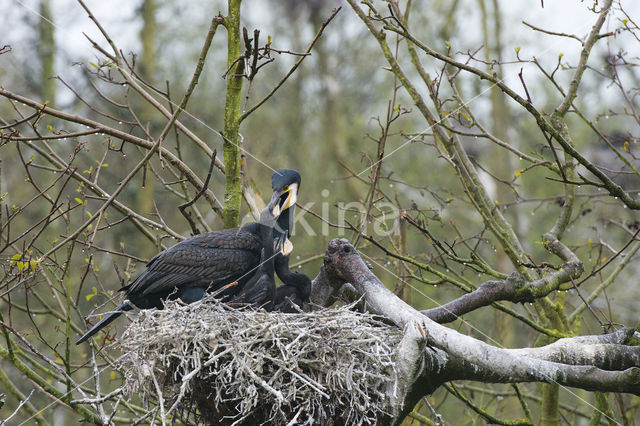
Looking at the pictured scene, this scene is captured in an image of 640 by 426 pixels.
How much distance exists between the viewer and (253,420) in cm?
330

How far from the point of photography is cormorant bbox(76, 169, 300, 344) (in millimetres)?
4309

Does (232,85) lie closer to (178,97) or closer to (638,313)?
(178,97)

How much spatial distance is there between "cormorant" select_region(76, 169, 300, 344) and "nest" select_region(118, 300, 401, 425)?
88 cm

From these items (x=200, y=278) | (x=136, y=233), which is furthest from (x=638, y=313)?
(x=200, y=278)

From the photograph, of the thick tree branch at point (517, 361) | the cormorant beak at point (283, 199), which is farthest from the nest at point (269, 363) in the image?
the cormorant beak at point (283, 199)

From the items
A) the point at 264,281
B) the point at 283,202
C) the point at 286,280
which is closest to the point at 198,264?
the point at 264,281

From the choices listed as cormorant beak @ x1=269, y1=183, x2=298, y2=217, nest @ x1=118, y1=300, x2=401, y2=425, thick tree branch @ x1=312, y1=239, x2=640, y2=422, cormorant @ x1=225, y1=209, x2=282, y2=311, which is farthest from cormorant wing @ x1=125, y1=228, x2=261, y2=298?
thick tree branch @ x1=312, y1=239, x2=640, y2=422

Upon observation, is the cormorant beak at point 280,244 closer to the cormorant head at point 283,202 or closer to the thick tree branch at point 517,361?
the cormorant head at point 283,202

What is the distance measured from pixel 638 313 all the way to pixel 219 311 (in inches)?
400

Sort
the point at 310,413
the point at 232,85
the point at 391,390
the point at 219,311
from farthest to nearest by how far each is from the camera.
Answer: the point at 232,85 < the point at 219,311 < the point at 310,413 < the point at 391,390

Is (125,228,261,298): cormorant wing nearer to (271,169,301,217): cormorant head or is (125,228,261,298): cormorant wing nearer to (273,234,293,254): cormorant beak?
(273,234,293,254): cormorant beak

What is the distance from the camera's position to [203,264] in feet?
14.2

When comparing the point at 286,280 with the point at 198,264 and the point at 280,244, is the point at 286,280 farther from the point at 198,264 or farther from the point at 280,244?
the point at 198,264

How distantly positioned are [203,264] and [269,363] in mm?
1272
